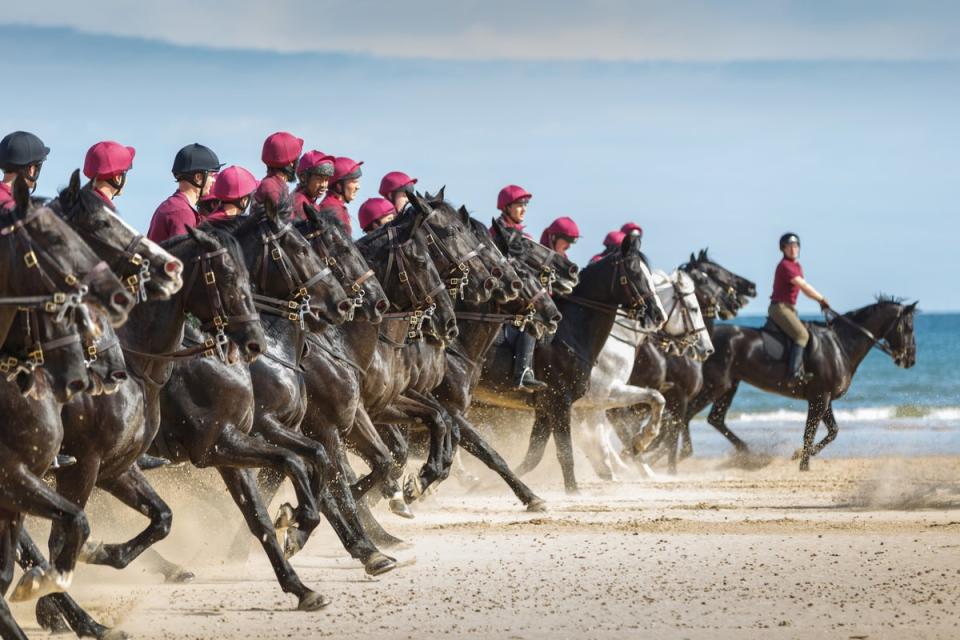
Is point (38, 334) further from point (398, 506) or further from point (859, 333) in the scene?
point (859, 333)

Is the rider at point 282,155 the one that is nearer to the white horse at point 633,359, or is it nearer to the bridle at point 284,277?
the bridle at point 284,277

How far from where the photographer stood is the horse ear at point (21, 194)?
702cm

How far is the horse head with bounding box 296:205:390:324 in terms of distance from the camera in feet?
35.0

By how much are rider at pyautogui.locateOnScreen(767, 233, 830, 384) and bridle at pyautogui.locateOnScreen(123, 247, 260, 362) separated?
13623 mm

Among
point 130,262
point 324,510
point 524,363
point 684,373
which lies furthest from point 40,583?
point 684,373

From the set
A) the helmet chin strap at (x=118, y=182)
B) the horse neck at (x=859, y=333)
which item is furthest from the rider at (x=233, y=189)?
the horse neck at (x=859, y=333)

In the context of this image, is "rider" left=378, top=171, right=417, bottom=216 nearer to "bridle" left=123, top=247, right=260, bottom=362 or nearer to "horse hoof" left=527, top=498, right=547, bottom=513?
"horse hoof" left=527, top=498, right=547, bottom=513

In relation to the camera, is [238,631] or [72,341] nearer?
[72,341]

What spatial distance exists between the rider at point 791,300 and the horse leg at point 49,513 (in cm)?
1497

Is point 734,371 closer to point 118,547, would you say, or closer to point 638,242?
point 638,242

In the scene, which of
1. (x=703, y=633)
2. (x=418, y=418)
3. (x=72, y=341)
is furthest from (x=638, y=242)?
(x=72, y=341)

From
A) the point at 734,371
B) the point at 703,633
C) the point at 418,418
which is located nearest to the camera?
the point at 703,633

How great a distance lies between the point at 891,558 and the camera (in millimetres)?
11055

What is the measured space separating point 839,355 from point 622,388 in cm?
543
